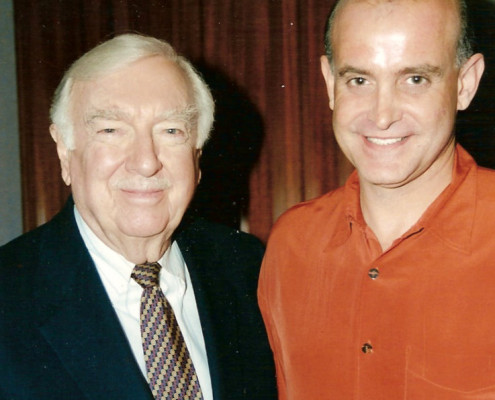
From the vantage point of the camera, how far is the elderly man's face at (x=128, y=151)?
1.72 m

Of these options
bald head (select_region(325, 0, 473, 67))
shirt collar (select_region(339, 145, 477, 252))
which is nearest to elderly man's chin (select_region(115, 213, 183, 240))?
shirt collar (select_region(339, 145, 477, 252))

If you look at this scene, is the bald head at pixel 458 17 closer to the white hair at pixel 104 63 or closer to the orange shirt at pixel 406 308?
the orange shirt at pixel 406 308

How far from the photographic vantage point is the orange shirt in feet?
4.96

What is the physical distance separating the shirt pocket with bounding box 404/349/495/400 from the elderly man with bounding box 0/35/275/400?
1.87 feet

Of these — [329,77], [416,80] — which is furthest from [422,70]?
[329,77]

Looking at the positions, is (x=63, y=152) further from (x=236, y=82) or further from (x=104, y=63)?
(x=236, y=82)

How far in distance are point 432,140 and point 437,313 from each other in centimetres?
50

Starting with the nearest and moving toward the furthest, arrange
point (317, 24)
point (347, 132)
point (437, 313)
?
point (437, 313), point (347, 132), point (317, 24)

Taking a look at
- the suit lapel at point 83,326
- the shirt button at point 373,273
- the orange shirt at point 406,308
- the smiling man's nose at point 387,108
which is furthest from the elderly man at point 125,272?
the smiling man's nose at point 387,108

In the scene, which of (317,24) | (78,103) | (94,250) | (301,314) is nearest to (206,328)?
(301,314)

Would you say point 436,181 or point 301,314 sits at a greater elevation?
point 436,181

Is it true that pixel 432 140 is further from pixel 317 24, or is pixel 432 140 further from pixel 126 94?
pixel 317 24

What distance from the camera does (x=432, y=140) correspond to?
1.56 meters

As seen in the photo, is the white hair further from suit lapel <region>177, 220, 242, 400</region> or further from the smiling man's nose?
the smiling man's nose
